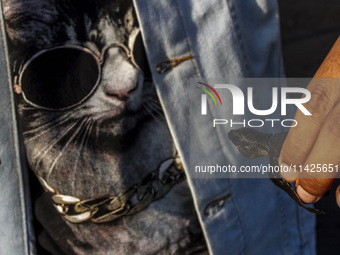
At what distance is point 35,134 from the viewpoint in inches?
27.9

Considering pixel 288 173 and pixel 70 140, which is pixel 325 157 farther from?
pixel 70 140

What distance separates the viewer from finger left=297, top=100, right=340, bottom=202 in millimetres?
500

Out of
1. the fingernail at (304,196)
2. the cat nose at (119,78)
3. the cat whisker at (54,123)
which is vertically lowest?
the fingernail at (304,196)

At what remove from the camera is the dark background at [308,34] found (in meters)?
1.08

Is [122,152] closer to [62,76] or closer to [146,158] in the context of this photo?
[146,158]

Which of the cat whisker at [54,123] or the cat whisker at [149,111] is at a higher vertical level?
the cat whisker at [54,123]

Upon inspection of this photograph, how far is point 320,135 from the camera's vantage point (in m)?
0.52

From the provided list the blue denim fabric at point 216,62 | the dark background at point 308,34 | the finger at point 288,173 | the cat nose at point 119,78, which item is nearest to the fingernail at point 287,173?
the finger at point 288,173

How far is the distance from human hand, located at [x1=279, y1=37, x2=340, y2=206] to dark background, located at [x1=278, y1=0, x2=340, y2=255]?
59 centimetres

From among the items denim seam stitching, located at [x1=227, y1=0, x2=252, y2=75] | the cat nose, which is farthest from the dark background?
the cat nose

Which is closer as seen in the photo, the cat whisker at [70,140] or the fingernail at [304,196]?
the fingernail at [304,196]

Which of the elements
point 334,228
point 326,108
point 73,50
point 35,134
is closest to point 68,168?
point 35,134

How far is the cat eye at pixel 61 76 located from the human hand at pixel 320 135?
1.14 ft

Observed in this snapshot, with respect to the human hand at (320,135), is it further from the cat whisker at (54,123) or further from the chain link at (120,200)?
the cat whisker at (54,123)
